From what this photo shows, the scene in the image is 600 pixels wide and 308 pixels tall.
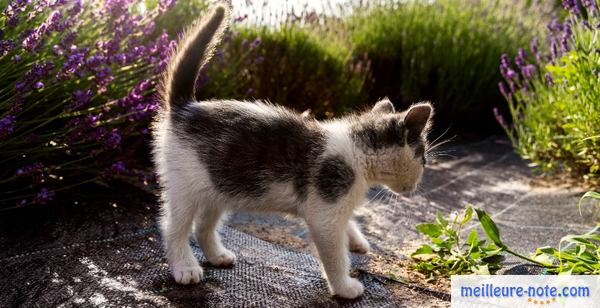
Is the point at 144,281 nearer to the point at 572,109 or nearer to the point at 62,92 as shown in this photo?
the point at 62,92

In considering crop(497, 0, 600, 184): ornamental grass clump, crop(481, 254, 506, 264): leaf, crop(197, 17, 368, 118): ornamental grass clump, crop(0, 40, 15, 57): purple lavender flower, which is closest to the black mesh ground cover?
crop(481, 254, 506, 264): leaf

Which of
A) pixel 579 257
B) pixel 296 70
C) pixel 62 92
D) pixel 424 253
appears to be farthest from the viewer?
pixel 296 70

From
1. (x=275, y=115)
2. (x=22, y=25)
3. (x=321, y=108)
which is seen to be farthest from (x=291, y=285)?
(x=321, y=108)

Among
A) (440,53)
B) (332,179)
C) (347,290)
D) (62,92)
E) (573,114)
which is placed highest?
(62,92)

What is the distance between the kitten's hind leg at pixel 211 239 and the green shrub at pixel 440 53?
4035 mm

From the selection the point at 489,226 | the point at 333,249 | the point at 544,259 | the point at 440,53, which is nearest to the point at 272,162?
the point at 333,249

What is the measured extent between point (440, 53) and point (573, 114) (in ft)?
10.0

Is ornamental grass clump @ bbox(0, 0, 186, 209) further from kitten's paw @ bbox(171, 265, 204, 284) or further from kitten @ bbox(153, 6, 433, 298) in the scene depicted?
kitten's paw @ bbox(171, 265, 204, 284)

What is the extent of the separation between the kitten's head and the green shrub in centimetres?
399

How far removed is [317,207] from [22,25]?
5.74ft

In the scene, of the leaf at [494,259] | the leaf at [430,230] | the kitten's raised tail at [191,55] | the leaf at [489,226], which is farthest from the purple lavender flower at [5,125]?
the leaf at [494,259]

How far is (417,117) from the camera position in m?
2.32

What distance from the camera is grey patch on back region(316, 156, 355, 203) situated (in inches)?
88.9

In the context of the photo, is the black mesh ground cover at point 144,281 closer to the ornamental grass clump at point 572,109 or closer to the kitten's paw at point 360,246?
the kitten's paw at point 360,246
